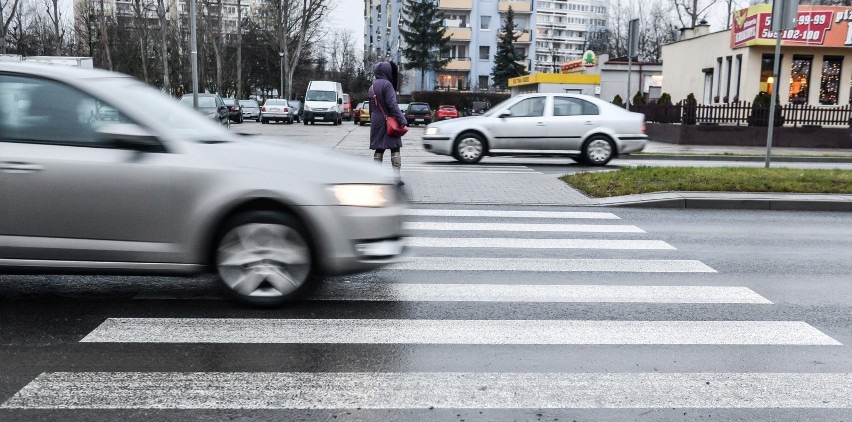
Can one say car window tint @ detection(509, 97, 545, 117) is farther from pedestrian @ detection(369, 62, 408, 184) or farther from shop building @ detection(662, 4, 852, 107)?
shop building @ detection(662, 4, 852, 107)

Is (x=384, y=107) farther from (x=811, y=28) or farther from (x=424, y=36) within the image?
(x=424, y=36)

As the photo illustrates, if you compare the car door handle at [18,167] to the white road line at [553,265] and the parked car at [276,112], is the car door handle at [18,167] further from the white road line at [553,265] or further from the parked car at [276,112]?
the parked car at [276,112]

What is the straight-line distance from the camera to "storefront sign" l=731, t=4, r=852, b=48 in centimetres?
2928

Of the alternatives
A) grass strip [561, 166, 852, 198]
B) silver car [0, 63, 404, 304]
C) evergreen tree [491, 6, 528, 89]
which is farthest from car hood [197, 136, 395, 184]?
evergreen tree [491, 6, 528, 89]

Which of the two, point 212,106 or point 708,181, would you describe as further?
point 212,106

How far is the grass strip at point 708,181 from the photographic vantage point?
11969 millimetres

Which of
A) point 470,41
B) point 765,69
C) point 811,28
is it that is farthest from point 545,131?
point 470,41

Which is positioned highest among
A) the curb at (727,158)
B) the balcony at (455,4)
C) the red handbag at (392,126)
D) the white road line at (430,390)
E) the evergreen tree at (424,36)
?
the balcony at (455,4)

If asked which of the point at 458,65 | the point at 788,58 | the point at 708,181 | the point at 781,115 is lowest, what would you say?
the point at 708,181

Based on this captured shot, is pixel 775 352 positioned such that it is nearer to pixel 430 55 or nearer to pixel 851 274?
pixel 851 274

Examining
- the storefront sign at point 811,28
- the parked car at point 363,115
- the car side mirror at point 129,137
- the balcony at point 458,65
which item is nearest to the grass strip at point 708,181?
the car side mirror at point 129,137

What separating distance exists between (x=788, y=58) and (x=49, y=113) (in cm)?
3145

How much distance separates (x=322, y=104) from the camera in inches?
1622

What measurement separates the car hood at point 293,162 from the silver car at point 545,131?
1156 cm
